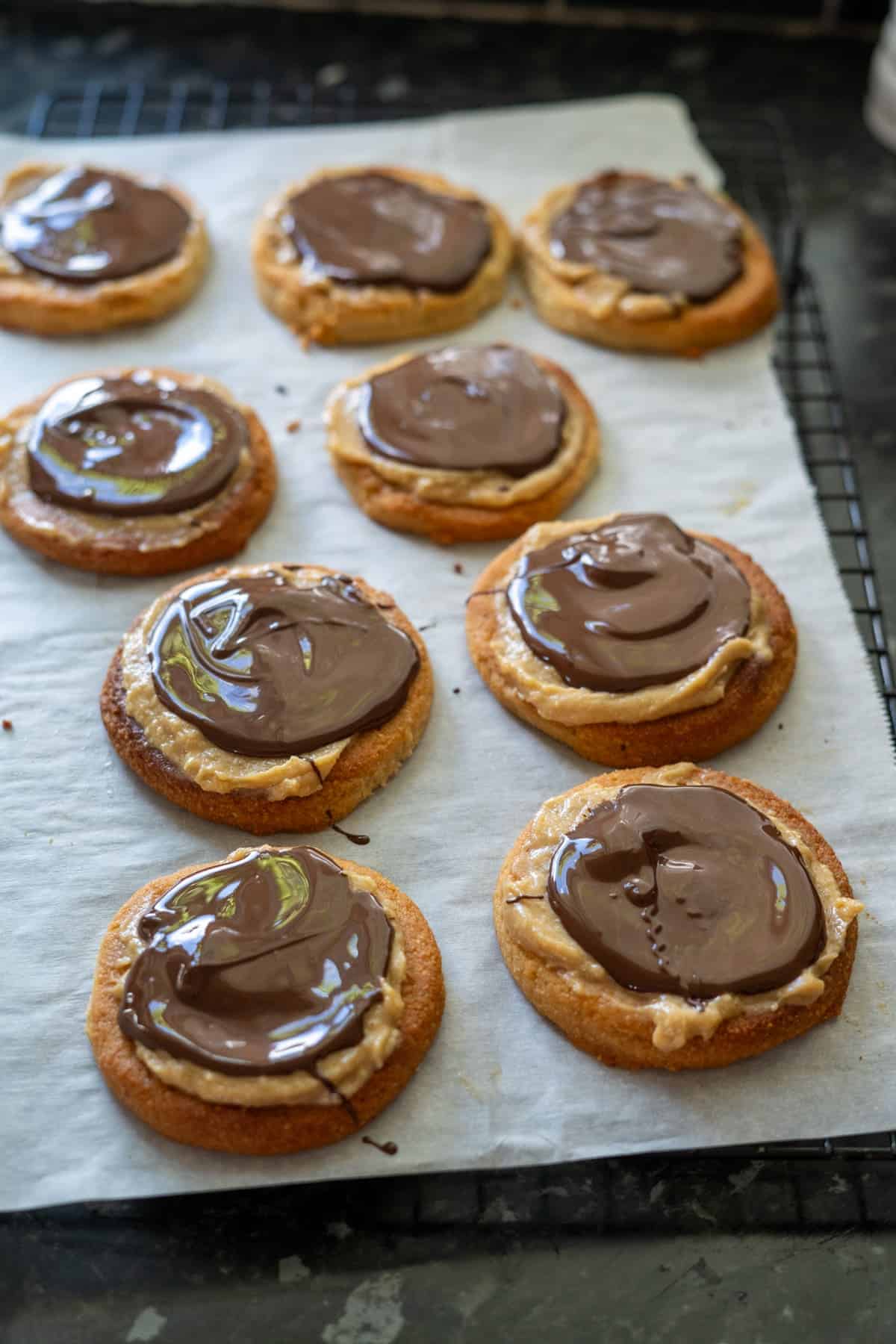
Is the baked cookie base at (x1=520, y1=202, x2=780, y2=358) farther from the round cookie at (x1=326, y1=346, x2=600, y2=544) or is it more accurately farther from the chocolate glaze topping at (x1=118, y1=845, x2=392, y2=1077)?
the chocolate glaze topping at (x1=118, y1=845, x2=392, y2=1077)

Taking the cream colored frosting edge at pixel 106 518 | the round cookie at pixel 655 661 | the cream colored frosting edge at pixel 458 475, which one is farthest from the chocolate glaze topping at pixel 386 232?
the round cookie at pixel 655 661

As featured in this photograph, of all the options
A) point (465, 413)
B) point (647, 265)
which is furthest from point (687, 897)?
point (647, 265)

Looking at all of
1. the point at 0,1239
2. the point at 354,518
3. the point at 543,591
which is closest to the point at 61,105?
the point at 354,518

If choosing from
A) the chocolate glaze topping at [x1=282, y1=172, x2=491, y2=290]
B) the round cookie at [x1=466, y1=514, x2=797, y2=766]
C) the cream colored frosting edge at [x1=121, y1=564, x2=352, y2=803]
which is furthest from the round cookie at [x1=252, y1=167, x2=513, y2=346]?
the cream colored frosting edge at [x1=121, y1=564, x2=352, y2=803]

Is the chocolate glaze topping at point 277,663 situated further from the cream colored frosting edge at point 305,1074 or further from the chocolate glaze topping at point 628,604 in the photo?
the cream colored frosting edge at point 305,1074

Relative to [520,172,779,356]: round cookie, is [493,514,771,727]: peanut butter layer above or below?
below

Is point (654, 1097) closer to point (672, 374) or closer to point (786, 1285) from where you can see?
point (786, 1285)

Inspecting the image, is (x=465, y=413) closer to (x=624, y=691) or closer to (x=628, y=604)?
(x=628, y=604)
